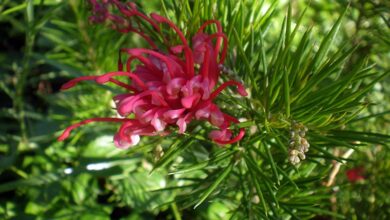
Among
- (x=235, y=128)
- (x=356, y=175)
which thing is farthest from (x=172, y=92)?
(x=356, y=175)

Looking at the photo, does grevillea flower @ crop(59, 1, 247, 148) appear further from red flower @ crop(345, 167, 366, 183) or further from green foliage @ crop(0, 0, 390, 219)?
red flower @ crop(345, 167, 366, 183)

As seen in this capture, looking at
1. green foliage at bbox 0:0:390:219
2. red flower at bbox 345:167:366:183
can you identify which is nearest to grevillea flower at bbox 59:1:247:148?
green foliage at bbox 0:0:390:219

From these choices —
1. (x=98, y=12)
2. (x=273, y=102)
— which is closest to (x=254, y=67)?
(x=273, y=102)

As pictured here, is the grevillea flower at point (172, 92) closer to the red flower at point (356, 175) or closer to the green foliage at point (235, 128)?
the green foliage at point (235, 128)

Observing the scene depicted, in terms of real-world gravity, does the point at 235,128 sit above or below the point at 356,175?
above

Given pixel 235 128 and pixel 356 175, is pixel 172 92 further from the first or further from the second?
pixel 356 175

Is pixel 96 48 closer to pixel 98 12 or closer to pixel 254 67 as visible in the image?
pixel 98 12
